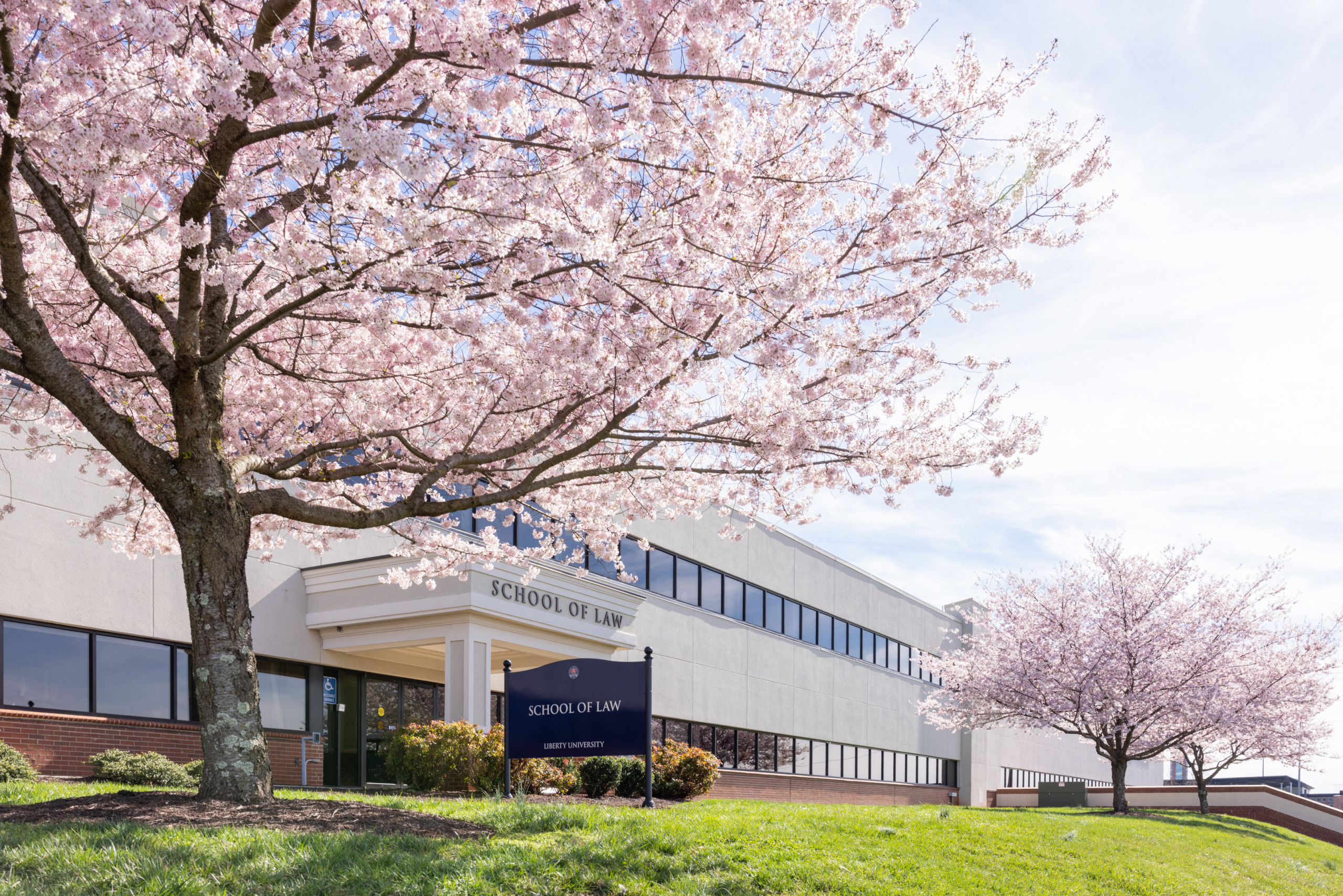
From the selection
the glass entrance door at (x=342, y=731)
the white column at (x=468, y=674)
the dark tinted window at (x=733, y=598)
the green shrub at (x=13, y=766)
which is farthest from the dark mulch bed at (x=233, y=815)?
the dark tinted window at (x=733, y=598)

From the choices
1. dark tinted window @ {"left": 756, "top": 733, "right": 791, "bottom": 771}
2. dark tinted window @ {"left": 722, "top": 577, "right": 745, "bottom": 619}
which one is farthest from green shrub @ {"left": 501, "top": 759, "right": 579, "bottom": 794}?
dark tinted window @ {"left": 756, "top": 733, "right": 791, "bottom": 771}

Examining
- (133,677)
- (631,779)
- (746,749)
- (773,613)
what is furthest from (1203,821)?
(133,677)

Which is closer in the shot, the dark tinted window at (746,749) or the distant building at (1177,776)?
the dark tinted window at (746,749)

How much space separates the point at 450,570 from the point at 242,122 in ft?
28.5

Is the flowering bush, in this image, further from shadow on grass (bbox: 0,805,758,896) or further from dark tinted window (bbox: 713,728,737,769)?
dark tinted window (bbox: 713,728,737,769)

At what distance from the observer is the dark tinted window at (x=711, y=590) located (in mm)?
28078

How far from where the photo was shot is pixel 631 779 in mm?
14805

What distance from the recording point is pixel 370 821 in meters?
8.12

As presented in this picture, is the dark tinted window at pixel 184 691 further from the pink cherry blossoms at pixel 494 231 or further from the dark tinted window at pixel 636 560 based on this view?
the dark tinted window at pixel 636 560

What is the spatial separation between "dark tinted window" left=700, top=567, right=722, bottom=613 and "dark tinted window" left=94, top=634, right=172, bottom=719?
14534 millimetres

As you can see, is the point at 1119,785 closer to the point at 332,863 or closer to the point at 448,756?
the point at 448,756

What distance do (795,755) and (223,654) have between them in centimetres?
2639

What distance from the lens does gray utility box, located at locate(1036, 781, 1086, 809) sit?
30062mm

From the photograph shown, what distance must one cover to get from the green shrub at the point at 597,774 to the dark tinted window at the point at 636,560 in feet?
36.1
